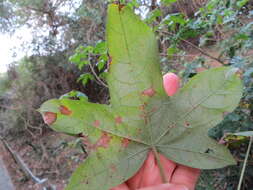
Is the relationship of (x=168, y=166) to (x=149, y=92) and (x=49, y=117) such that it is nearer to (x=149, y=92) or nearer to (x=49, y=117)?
(x=149, y=92)

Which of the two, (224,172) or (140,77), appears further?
(224,172)

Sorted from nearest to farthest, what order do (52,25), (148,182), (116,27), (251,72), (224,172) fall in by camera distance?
(116,27) < (148,182) < (251,72) < (224,172) < (52,25)

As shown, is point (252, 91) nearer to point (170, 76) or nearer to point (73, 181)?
point (170, 76)

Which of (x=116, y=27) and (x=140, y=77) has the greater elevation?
(x=116, y=27)

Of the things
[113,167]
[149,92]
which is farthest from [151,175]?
[149,92]

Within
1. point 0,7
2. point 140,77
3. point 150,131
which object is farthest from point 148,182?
point 0,7

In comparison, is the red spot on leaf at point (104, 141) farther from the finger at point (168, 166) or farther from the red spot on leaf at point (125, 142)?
the finger at point (168, 166)

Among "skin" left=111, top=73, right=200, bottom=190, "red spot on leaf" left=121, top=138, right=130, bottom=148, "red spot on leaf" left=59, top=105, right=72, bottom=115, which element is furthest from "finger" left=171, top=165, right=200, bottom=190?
"red spot on leaf" left=59, top=105, right=72, bottom=115
